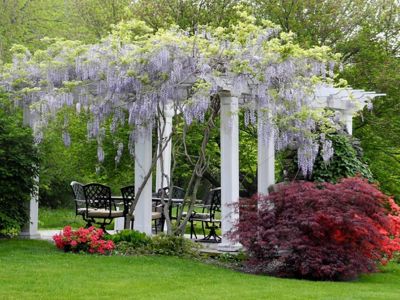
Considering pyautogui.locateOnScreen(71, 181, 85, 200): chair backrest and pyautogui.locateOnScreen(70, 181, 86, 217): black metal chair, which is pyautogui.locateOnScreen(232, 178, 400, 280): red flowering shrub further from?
pyautogui.locateOnScreen(71, 181, 85, 200): chair backrest

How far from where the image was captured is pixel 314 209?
8.79m

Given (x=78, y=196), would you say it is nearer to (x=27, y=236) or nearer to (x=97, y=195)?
(x=97, y=195)

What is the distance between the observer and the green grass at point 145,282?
6812mm

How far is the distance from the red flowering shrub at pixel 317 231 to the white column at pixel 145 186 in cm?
182

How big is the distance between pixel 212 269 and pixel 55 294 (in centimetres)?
257

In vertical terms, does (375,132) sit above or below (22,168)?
above

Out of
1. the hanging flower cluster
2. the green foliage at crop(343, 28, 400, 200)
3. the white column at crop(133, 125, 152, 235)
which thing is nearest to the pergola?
the white column at crop(133, 125, 152, 235)

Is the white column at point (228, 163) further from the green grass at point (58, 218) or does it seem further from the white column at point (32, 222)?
the green grass at point (58, 218)

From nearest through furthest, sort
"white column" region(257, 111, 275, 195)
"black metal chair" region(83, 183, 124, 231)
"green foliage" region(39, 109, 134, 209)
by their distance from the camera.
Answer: "white column" region(257, 111, 275, 195) < "black metal chair" region(83, 183, 124, 231) < "green foliage" region(39, 109, 134, 209)

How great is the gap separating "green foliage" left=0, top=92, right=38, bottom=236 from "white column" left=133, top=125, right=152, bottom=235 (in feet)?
5.35

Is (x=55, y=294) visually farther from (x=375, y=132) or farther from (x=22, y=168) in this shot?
(x=375, y=132)

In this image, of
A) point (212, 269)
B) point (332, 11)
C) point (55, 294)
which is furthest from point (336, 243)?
point (332, 11)

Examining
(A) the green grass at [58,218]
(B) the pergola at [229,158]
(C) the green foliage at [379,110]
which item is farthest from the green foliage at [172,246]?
(C) the green foliage at [379,110]

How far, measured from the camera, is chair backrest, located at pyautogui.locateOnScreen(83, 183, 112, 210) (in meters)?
11.0
